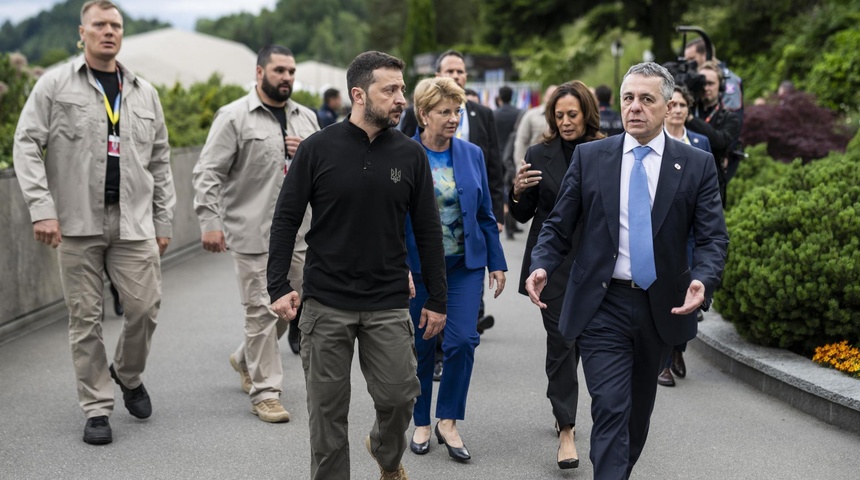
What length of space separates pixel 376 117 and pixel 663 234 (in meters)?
1.30

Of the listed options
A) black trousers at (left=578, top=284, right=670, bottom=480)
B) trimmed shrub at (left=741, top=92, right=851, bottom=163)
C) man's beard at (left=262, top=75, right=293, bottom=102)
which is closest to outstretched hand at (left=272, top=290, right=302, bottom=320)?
black trousers at (left=578, top=284, right=670, bottom=480)

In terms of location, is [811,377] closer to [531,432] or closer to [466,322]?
[531,432]

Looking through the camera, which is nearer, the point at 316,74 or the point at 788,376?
the point at 788,376

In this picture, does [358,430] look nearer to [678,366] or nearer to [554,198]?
[554,198]

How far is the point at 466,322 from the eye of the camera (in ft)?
18.3

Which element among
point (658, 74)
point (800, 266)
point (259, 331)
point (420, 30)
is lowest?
point (259, 331)

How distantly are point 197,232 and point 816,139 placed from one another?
8172 millimetres

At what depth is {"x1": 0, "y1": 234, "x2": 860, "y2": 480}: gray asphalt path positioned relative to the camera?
215 inches

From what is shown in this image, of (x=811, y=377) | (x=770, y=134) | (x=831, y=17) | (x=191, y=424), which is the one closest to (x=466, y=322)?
(x=191, y=424)

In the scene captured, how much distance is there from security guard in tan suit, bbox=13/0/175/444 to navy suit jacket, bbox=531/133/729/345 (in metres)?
2.66

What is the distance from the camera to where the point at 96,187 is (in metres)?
5.93

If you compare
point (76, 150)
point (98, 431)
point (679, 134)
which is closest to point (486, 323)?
point (679, 134)

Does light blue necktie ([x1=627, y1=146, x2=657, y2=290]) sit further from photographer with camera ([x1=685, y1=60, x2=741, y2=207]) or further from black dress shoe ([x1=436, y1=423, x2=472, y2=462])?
photographer with camera ([x1=685, y1=60, x2=741, y2=207])

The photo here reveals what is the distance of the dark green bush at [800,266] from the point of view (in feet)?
22.6
